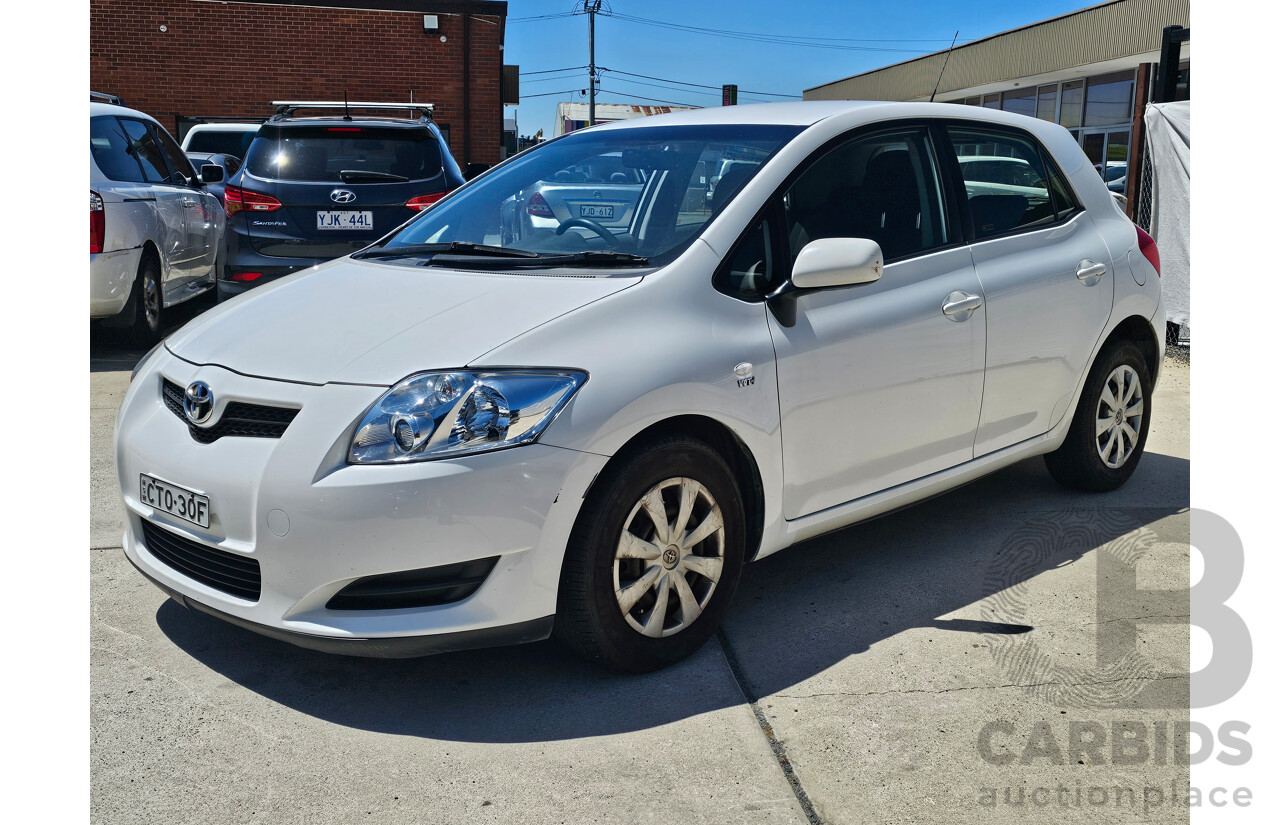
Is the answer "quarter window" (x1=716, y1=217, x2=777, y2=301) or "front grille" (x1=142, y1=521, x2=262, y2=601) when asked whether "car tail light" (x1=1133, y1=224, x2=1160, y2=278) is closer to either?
"quarter window" (x1=716, y1=217, x2=777, y2=301)

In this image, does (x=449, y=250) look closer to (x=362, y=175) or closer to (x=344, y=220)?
(x=344, y=220)

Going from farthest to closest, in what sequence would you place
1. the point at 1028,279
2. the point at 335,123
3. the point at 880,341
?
the point at 335,123, the point at 1028,279, the point at 880,341

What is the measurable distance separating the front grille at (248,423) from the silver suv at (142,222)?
500cm

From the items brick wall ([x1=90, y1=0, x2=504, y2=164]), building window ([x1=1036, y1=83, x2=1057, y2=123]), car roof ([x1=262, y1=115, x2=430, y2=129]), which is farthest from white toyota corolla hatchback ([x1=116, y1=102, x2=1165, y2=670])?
building window ([x1=1036, y1=83, x2=1057, y2=123])

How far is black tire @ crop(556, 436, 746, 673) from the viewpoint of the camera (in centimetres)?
295

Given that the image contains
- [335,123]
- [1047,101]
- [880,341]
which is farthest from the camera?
[1047,101]

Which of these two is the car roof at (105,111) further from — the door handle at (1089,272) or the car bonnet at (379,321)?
the door handle at (1089,272)

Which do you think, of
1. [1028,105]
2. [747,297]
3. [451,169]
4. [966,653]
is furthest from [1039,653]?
[1028,105]

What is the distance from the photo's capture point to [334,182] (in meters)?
7.82

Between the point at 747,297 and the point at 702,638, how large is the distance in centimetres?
105

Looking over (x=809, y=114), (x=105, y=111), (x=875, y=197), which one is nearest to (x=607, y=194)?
(x=809, y=114)

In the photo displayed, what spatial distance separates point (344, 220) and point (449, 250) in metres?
4.23

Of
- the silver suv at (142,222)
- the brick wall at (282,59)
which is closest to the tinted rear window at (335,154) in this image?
the silver suv at (142,222)

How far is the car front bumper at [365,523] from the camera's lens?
8.93ft
